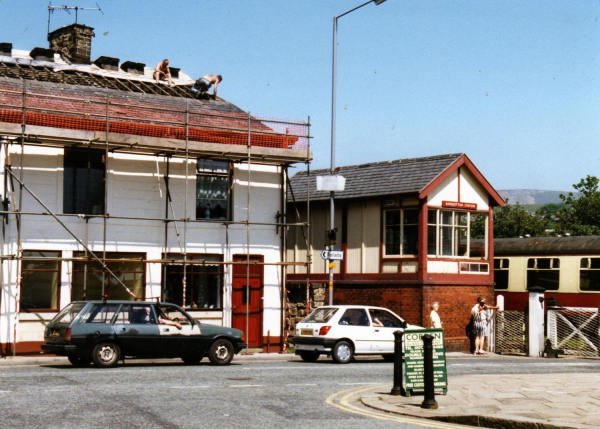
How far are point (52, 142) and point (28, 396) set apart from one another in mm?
11467

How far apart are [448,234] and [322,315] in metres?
9.13

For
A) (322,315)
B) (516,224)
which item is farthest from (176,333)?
(516,224)

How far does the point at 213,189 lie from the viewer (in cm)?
2758

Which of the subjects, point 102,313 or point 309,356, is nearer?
point 102,313

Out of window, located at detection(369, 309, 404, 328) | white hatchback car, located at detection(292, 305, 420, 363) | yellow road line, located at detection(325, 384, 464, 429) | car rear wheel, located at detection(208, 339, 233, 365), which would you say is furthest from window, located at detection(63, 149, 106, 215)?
yellow road line, located at detection(325, 384, 464, 429)

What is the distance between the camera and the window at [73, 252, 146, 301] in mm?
24953

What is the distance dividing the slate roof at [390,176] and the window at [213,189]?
6279 mm

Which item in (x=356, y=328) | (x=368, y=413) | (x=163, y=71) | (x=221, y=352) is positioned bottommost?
(x=368, y=413)

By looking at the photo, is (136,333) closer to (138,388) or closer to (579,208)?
(138,388)

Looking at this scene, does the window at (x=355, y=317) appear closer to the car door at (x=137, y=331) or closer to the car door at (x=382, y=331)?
the car door at (x=382, y=331)

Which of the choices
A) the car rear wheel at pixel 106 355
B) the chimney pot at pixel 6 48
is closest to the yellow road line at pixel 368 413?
the car rear wheel at pixel 106 355

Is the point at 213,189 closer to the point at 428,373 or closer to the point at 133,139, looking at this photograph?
the point at 133,139

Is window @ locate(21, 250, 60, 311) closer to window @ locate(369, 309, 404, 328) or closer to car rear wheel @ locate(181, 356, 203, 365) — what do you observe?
car rear wheel @ locate(181, 356, 203, 365)

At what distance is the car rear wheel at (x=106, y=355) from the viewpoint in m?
19.7
